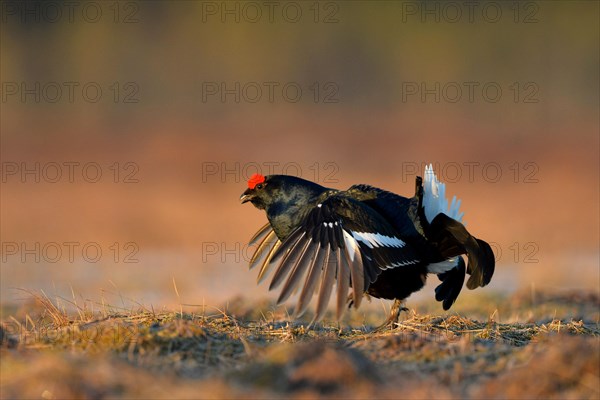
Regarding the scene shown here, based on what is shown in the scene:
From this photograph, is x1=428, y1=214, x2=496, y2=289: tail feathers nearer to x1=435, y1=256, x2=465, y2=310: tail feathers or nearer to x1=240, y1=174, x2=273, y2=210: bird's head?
x1=435, y1=256, x2=465, y2=310: tail feathers

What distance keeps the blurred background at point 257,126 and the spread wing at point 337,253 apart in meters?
4.12

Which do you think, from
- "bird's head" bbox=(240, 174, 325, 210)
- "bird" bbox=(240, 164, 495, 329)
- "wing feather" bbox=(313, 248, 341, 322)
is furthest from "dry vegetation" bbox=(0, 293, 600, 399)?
"bird's head" bbox=(240, 174, 325, 210)

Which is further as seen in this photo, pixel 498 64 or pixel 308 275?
pixel 498 64

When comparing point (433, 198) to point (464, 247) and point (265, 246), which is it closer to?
point (464, 247)

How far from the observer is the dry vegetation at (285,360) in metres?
4.88

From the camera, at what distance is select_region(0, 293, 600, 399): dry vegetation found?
16.0ft

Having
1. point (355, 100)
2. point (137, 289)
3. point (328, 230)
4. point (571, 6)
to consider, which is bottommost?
point (137, 289)

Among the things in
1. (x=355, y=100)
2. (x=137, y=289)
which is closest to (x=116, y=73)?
(x=355, y=100)

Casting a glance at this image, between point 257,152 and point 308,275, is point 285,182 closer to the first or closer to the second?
point 308,275

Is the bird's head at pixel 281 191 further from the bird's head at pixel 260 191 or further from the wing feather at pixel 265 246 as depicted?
the wing feather at pixel 265 246

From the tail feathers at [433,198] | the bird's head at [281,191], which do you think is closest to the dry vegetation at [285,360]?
the tail feathers at [433,198]

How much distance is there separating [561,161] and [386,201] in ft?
57.5

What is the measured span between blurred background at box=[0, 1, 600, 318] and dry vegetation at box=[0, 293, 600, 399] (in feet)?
15.0

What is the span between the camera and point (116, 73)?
32281 mm
